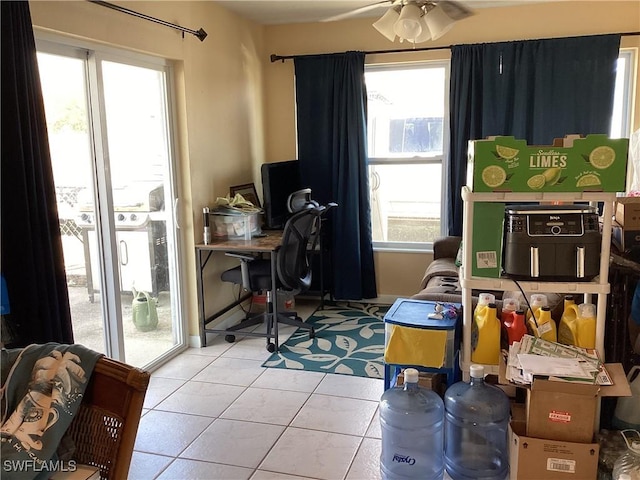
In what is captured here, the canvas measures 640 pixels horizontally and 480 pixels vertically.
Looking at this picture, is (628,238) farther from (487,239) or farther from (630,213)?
(487,239)

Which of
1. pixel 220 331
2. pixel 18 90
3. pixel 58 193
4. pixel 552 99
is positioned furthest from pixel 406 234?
pixel 18 90

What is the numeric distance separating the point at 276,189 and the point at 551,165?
254 centimetres

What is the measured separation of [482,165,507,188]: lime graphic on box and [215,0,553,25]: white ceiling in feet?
7.54

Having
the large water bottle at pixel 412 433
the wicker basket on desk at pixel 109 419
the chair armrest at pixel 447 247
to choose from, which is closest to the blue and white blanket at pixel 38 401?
the wicker basket on desk at pixel 109 419

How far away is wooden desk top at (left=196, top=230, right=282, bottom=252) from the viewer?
3744mm

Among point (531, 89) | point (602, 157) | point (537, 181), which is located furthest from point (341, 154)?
point (602, 157)

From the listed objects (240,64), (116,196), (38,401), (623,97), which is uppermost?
(240,64)

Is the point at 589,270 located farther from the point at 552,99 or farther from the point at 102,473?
the point at 552,99

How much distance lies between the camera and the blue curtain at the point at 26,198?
2221 millimetres

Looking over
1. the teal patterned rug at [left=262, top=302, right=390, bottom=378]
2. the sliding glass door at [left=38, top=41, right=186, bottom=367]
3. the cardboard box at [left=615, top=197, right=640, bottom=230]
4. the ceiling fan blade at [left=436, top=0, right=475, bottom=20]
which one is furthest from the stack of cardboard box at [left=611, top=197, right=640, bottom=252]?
the sliding glass door at [left=38, top=41, right=186, bottom=367]

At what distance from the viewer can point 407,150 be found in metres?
4.84

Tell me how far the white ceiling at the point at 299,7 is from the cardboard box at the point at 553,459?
3153 mm

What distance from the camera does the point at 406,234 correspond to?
16.3 ft

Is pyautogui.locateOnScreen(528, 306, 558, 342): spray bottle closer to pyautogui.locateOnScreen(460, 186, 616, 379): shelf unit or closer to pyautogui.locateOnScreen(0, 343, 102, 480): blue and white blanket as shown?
pyautogui.locateOnScreen(460, 186, 616, 379): shelf unit
